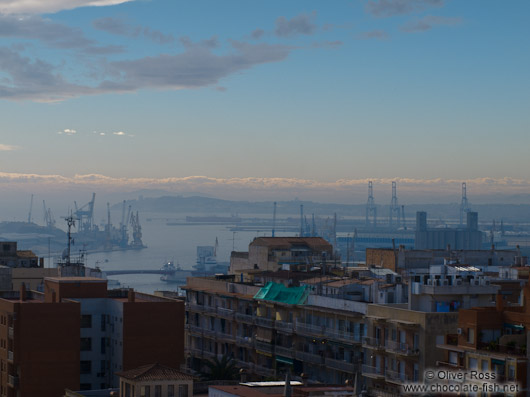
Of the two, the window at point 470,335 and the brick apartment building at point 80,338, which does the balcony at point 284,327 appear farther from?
the window at point 470,335

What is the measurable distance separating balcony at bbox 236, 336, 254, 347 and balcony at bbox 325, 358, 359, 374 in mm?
7189

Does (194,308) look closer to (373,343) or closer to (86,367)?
(86,367)

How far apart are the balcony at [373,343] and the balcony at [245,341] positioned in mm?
10375

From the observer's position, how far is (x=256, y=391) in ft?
96.3

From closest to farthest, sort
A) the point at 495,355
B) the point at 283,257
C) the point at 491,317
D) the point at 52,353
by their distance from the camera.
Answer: the point at 495,355 < the point at 491,317 < the point at 52,353 < the point at 283,257

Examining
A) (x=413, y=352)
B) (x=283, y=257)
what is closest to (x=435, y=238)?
(x=283, y=257)

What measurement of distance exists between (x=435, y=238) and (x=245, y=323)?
145273 millimetres

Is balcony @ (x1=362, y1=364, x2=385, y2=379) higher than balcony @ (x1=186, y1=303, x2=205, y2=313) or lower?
lower

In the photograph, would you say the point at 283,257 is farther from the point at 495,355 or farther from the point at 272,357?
the point at 495,355

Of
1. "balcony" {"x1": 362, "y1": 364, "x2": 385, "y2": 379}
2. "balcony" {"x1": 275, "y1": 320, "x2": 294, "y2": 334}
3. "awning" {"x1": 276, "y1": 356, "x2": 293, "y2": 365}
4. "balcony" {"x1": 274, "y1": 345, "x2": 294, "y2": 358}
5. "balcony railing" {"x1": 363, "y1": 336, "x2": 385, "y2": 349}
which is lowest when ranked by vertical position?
"awning" {"x1": 276, "y1": 356, "x2": 293, "y2": 365}

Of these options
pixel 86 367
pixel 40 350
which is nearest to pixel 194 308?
pixel 86 367

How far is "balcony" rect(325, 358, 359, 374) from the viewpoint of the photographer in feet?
131

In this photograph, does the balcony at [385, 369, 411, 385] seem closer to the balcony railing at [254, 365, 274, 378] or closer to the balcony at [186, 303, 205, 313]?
the balcony railing at [254, 365, 274, 378]

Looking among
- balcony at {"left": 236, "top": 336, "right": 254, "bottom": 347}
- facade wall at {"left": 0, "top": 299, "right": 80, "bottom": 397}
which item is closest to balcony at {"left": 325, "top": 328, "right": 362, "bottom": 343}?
balcony at {"left": 236, "top": 336, "right": 254, "bottom": 347}
